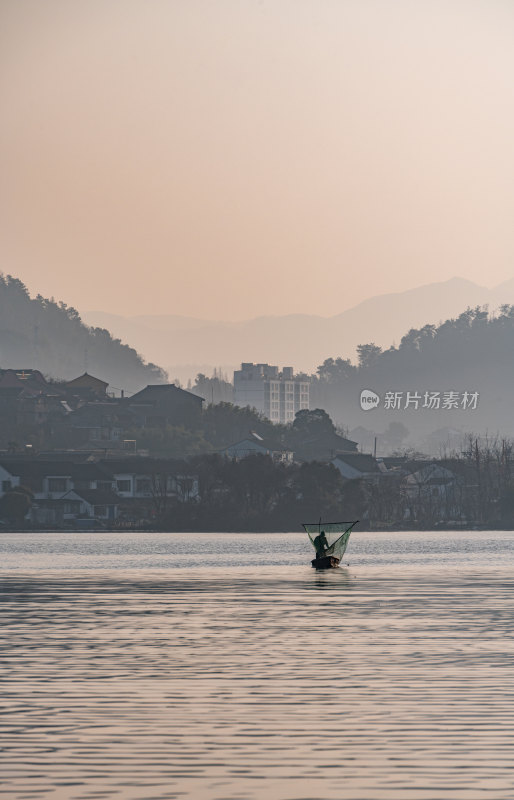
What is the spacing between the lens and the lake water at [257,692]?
725 inches

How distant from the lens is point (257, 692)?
26.1 metres

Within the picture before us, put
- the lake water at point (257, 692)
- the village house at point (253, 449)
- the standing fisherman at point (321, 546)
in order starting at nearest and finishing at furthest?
the lake water at point (257, 692) < the standing fisherman at point (321, 546) < the village house at point (253, 449)

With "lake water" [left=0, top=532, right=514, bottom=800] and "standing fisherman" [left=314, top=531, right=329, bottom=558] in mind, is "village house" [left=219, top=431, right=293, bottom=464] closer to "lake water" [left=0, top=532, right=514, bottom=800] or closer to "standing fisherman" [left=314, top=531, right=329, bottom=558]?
"standing fisherman" [left=314, top=531, right=329, bottom=558]

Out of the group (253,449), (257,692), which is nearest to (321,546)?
(257,692)

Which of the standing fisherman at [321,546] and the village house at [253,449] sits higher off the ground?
the village house at [253,449]

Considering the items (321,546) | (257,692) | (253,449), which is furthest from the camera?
(253,449)

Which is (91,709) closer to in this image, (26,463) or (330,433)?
(26,463)

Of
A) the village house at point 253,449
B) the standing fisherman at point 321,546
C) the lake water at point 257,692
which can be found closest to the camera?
the lake water at point 257,692

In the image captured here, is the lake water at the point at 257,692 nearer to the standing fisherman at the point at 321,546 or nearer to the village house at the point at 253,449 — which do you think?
the standing fisherman at the point at 321,546

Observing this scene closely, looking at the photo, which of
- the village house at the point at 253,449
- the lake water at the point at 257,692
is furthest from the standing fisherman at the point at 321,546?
the village house at the point at 253,449

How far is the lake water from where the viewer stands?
1841 cm

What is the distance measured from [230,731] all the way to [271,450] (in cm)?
15179

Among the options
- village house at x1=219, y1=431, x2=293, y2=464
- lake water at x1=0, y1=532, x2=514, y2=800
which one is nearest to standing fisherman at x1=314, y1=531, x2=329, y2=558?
lake water at x1=0, y1=532, x2=514, y2=800

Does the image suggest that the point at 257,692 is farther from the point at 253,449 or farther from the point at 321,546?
the point at 253,449
